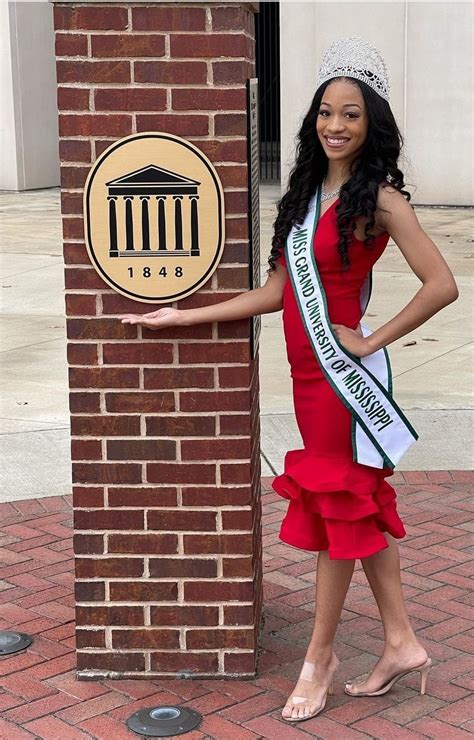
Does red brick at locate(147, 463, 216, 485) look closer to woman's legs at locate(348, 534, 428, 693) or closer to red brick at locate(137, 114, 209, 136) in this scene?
woman's legs at locate(348, 534, 428, 693)

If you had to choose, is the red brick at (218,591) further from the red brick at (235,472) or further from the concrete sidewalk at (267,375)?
the concrete sidewalk at (267,375)

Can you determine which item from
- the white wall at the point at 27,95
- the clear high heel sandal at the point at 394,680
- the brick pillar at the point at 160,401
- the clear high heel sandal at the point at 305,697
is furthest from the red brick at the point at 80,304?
the white wall at the point at 27,95

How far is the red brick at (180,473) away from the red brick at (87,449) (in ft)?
0.54

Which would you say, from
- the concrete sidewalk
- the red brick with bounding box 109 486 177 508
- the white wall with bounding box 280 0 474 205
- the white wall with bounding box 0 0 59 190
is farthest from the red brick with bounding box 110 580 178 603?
the white wall with bounding box 0 0 59 190

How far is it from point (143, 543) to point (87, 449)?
0.34 meters

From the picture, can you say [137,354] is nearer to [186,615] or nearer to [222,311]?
[222,311]

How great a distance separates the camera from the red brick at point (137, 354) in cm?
381

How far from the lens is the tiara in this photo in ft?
11.5

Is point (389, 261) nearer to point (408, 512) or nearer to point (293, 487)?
point (408, 512)

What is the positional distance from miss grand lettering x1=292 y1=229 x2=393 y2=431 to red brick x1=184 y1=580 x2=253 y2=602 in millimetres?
719

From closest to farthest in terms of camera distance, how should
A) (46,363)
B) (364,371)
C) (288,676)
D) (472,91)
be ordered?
1. (364,371)
2. (288,676)
3. (46,363)
4. (472,91)

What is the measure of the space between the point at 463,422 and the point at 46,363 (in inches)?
115

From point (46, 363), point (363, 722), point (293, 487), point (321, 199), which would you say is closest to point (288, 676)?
point (363, 722)

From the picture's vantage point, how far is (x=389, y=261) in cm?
1167
